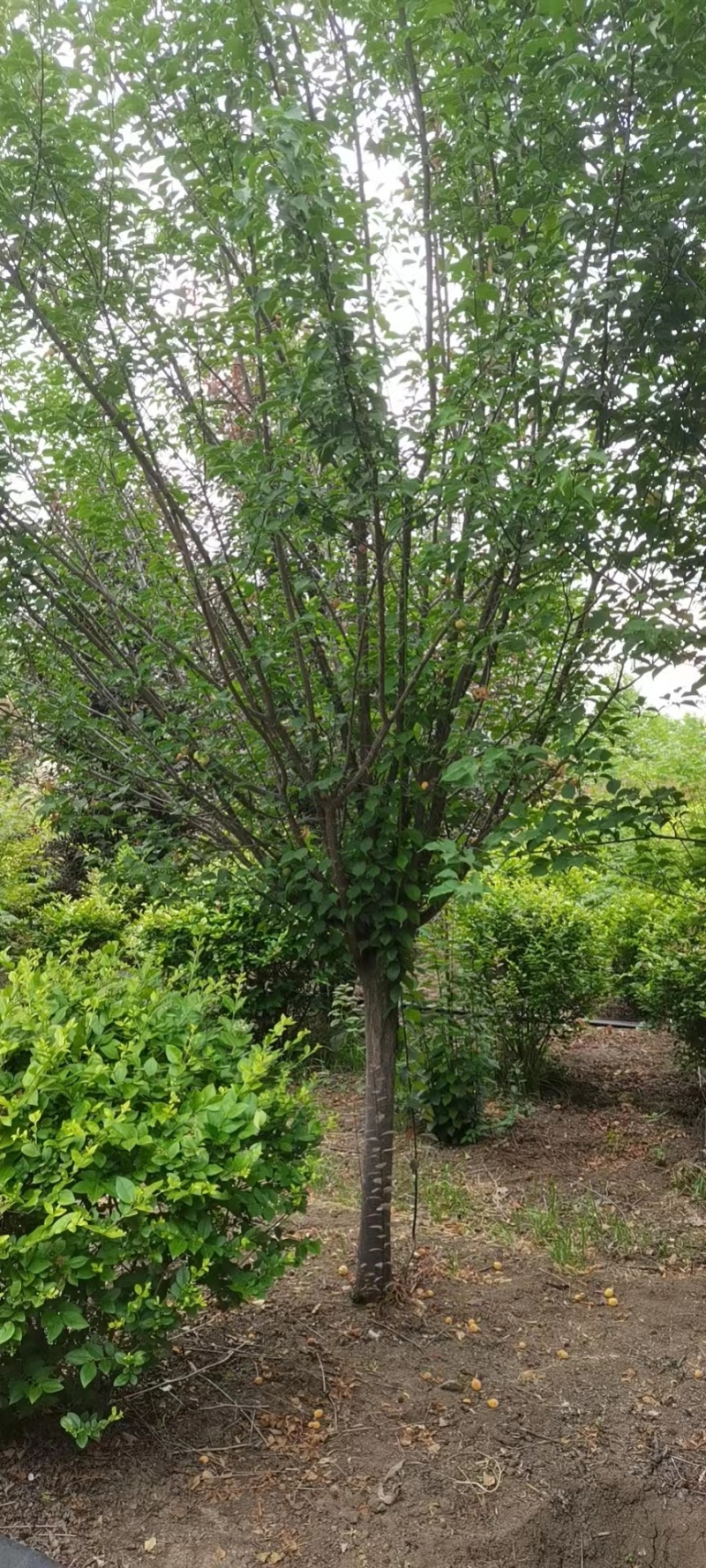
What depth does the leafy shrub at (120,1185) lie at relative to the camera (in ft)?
7.69

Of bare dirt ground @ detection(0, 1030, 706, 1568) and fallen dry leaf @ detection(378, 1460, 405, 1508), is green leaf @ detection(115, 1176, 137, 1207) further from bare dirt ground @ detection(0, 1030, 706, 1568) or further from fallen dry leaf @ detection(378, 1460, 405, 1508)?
fallen dry leaf @ detection(378, 1460, 405, 1508)

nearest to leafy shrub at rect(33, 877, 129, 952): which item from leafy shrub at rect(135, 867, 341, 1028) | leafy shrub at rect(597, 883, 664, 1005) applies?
leafy shrub at rect(135, 867, 341, 1028)

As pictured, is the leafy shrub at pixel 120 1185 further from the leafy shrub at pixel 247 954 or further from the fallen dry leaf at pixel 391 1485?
the leafy shrub at pixel 247 954

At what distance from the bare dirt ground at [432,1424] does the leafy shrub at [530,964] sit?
145 cm

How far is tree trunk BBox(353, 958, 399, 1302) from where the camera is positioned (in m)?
3.26

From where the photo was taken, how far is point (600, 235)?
246cm

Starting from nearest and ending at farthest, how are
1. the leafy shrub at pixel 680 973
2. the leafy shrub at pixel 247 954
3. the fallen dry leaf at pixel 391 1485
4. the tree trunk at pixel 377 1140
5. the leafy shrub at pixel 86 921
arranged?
1. the fallen dry leaf at pixel 391 1485
2. the tree trunk at pixel 377 1140
3. the leafy shrub at pixel 680 973
4. the leafy shrub at pixel 247 954
5. the leafy shrub at pixel 86 921

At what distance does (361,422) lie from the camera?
2479 mm

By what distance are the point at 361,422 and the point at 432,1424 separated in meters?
2.52

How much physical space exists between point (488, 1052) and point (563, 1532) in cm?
301

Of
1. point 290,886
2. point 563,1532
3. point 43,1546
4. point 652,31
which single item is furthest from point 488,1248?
point 652,31

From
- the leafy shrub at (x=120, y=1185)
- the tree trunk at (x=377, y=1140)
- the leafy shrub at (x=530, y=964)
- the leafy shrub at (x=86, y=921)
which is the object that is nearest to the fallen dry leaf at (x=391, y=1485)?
the leafy shrub at (x=120, y=1185)

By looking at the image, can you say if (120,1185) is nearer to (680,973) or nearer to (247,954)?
(680,973)

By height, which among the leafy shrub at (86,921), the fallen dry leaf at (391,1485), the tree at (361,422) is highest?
the tree at (361,422)
